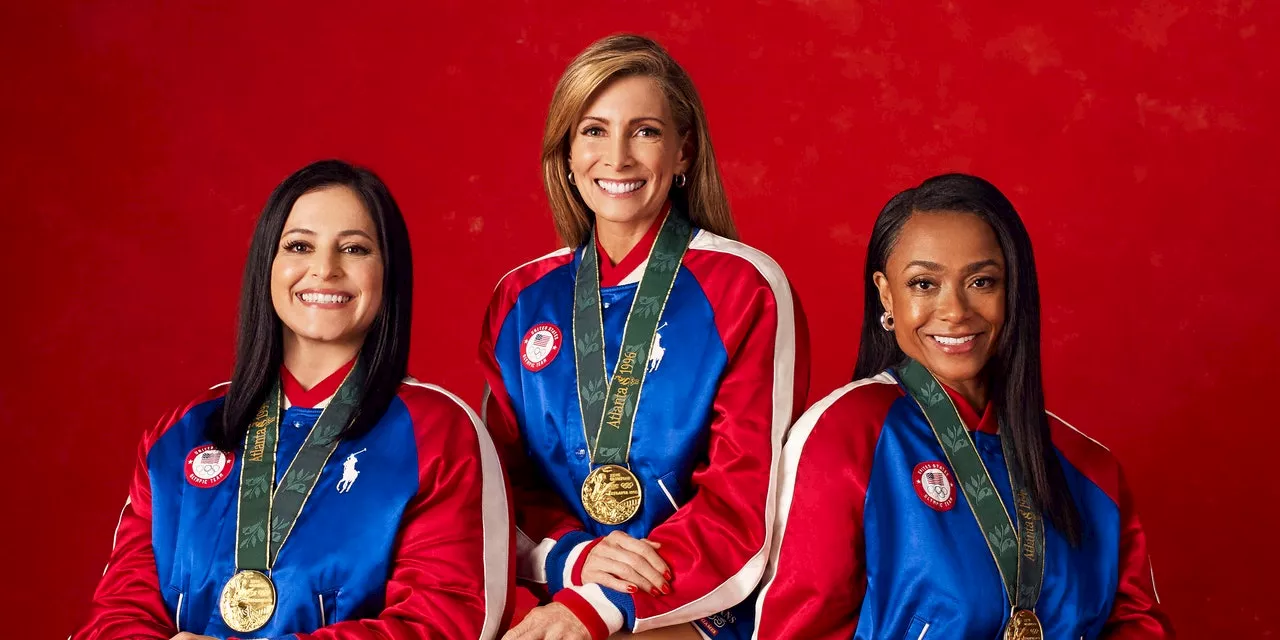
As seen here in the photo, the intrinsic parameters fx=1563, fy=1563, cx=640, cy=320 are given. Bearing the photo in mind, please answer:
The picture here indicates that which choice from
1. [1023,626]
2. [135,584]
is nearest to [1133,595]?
[1023,626]

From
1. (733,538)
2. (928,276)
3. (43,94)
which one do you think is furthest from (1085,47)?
(43,94)

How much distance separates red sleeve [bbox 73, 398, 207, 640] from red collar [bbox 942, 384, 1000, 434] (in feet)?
4.74

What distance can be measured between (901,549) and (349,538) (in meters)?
0.96

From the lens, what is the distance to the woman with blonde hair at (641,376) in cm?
289

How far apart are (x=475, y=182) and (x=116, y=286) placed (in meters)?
1.17

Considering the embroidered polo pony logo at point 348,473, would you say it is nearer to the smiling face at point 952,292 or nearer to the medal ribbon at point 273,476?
the medal ribbon at point 273,476

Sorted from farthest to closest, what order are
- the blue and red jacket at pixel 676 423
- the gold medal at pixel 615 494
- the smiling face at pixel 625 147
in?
the smiling face at pixel 625 147
the gold medal at pixel 615 494
the blue and red jacket at pixel 676 423

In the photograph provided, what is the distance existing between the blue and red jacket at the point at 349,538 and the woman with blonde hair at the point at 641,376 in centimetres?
19

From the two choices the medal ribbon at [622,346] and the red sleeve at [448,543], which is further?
the medal ribbon at [622,346]

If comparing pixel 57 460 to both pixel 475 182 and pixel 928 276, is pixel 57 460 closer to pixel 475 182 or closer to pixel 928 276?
pixel 475 182

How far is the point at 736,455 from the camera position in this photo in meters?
2.94

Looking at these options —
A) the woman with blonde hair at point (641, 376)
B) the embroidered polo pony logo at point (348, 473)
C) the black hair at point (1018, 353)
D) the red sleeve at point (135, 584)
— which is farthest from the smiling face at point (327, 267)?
the black hair at point (1018, 353)

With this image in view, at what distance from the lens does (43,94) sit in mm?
4844

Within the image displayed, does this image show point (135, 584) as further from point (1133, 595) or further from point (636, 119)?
point (1133, 595)
